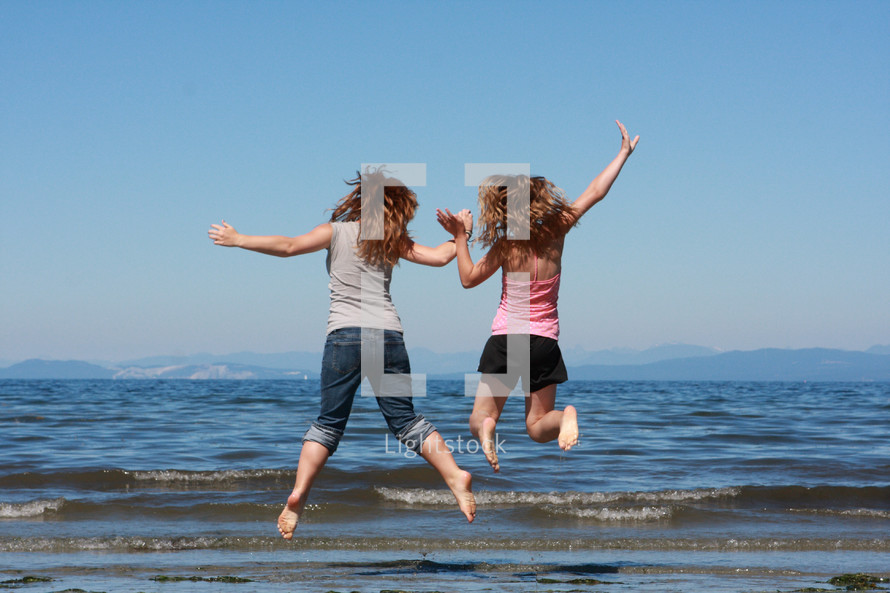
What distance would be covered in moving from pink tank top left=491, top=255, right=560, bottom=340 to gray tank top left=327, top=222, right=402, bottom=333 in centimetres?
77

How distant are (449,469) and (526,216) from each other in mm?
1678

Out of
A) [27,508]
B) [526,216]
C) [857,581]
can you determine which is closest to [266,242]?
[526,216]

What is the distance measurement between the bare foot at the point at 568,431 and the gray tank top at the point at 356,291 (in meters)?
1.23

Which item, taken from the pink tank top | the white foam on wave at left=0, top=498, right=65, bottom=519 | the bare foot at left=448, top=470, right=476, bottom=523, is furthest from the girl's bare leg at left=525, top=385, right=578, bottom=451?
the white foam on wave at left=0, top=498, right=65, bottom=519

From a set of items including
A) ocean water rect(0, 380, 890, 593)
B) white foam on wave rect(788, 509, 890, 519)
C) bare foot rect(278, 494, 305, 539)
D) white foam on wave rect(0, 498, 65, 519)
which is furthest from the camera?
white foam on wave rect(788, 509, 890, 519)

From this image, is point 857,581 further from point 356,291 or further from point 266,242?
point 266,242

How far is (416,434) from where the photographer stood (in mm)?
4980

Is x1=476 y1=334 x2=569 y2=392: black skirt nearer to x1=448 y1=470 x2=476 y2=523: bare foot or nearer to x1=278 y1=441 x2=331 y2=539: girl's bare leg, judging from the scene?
x1=448 y1=470 x2=476 y2=523: bare foot

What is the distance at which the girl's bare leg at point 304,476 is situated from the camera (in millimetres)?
4984

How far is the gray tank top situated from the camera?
482 centimetres

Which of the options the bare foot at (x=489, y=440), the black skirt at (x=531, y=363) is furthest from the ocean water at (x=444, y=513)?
the black skirt at (x=531, y=363)

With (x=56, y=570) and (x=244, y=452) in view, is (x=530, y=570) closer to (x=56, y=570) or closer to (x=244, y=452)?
(x=56, y=570)

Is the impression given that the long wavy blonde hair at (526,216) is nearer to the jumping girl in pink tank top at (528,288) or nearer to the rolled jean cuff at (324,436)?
the jumping girl in pink tank top at (528,288)

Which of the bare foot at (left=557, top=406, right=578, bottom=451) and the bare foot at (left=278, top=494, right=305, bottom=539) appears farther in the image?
the bare foot at (left=278, top=494, right=305, bottom=539)
